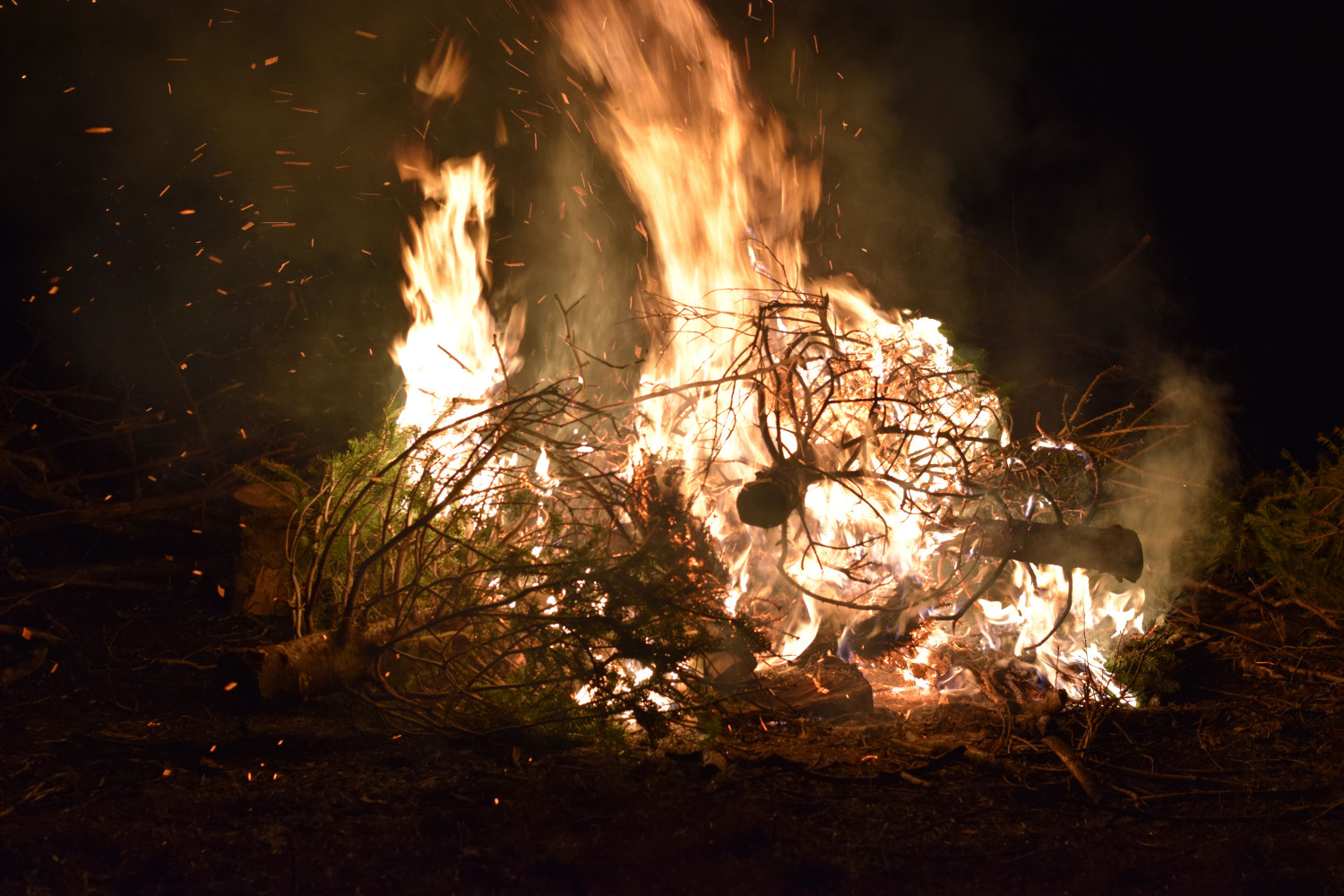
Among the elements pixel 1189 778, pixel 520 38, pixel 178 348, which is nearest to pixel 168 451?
pixel 178 348

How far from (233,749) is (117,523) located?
3028 millimetres

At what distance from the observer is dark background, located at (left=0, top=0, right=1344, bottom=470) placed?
6172mm

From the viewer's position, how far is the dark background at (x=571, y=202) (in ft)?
20.2

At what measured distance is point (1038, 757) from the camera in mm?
3275

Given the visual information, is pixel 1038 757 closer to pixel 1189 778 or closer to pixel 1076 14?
pixel 1189 778

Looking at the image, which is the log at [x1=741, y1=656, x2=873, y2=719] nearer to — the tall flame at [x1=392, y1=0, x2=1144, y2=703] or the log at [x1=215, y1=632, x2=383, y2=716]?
the tall flame at [x1=392, y1=0, x2=1144, y2=703]

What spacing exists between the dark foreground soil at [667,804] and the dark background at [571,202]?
3.33 meters

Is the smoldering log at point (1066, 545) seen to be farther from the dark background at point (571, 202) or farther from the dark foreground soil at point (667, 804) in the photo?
the dark background at point (571, 202)

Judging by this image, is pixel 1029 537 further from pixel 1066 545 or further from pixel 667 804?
pixel 667 804

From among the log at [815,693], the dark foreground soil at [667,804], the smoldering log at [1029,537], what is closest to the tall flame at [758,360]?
the smoldering log at [1029,537]

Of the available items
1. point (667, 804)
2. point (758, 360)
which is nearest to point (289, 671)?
point (667, 804)

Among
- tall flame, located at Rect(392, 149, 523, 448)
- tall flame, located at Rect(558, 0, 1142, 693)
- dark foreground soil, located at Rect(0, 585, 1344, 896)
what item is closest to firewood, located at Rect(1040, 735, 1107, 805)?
dark foreground soil, located at Rect(0, 585, 1344, 896)

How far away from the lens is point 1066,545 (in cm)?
415

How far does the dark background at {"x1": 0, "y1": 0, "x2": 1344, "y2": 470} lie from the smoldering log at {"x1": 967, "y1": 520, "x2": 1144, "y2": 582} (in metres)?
2.17
